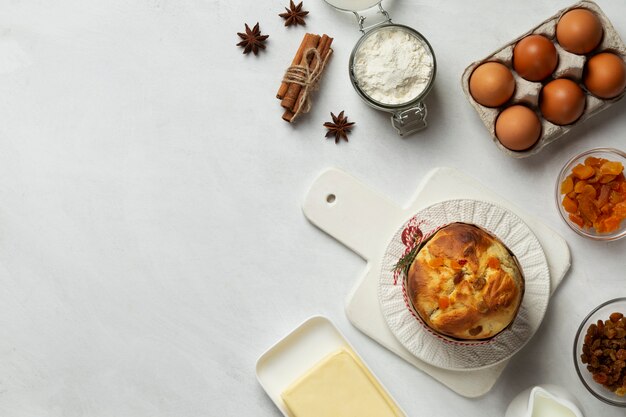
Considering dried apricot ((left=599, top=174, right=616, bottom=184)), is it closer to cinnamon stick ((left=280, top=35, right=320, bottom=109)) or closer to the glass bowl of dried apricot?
the glass bowl of dried apricot

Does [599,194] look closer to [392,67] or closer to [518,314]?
[518,314]

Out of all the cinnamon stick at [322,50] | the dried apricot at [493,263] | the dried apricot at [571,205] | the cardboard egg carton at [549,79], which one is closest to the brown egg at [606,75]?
the cardboard egg carton at [549,79]

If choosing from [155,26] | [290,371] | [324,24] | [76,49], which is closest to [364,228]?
[290,371]

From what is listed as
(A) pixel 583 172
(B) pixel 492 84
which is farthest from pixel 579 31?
(A) pixel 583 172

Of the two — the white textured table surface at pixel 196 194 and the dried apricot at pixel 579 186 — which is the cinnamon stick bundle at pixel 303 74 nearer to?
the white textured table surface at pixel 196 194

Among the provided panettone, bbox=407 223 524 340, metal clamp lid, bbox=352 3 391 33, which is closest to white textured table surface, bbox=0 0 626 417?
metal clamp lid, bbox=352 3 391 33
